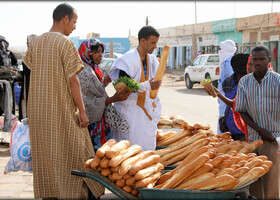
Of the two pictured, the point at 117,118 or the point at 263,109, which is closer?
the point at 263,109

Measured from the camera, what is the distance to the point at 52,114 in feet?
11.2

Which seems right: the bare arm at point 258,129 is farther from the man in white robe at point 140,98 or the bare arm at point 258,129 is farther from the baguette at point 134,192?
the baguette at point 134,192

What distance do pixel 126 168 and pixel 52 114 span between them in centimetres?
95

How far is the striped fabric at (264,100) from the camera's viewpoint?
345cm

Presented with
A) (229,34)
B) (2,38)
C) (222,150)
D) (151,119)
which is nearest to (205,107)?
(2,38)

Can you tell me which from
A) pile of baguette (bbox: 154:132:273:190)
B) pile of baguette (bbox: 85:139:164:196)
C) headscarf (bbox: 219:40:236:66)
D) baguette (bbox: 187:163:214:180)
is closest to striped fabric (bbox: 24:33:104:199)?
pile of baguette (bbox: 85:139:164:196)

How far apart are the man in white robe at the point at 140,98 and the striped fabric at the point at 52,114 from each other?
978 mm

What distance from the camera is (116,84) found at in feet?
13.3

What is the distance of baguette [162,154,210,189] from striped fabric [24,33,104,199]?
42.7 inches

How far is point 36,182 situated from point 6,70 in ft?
16.6

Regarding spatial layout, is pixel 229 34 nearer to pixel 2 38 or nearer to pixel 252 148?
pixel 2 38

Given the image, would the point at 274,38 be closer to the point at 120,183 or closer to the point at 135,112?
the point at 135,112

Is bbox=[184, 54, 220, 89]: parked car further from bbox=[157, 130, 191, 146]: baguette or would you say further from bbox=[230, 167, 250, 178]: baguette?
bbox=[230, 167, 250, 178]: baguette

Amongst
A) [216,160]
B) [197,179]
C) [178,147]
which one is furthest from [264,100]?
[197,179]
